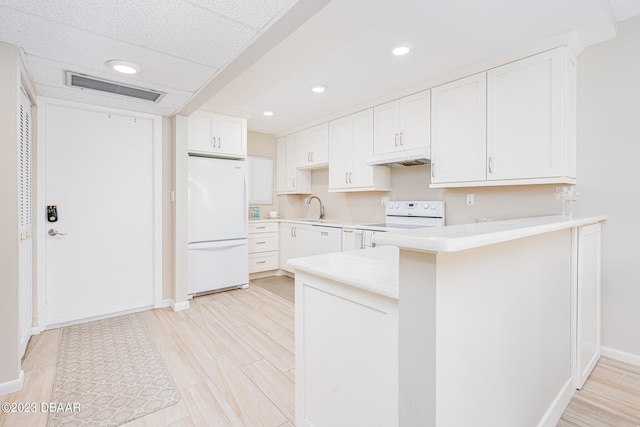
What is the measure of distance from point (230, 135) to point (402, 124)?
2.15 m

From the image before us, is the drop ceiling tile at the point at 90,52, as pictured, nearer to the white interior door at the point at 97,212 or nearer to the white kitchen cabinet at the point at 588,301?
the white interior door at the point at 97,212

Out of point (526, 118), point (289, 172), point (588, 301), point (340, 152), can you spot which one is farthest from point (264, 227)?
point (588, 301)

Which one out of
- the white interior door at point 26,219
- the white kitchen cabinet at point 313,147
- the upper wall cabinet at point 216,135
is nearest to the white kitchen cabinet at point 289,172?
the white kitchen cabinet at point 313,147

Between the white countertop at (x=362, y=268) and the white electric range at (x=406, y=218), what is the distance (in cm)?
177

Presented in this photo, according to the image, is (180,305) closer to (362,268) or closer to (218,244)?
(218,244)

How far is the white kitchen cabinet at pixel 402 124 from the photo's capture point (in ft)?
9.93

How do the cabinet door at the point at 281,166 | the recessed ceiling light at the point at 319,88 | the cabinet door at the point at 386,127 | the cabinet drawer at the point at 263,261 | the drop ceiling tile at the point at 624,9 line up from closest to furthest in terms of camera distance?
the drop ceiling tile at the point at 624,9 < the recessed ceiling light at the point at 319,88 < the cabinet door at the point at 386,127 < the cabinet drawer at the point at 263,261 < the cabinet door at the point at 281,166

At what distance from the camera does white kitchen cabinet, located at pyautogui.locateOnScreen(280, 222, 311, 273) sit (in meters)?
4.29

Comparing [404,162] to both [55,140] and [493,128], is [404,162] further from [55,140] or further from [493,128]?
[55,140]

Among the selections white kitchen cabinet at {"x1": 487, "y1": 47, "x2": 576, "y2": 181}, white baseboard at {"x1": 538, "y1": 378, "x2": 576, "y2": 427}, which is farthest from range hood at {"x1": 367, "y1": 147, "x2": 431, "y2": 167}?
white baseboard at {"x1": 538, "y1": 378, "x2": 576, "y2": 427}

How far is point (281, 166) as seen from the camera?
17.0 ft

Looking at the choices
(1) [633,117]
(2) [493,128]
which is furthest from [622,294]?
(2) [493,128]

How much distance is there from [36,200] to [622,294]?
4.85m

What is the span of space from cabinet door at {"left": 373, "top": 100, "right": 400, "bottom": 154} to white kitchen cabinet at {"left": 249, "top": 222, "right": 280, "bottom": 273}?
207 centimetres
